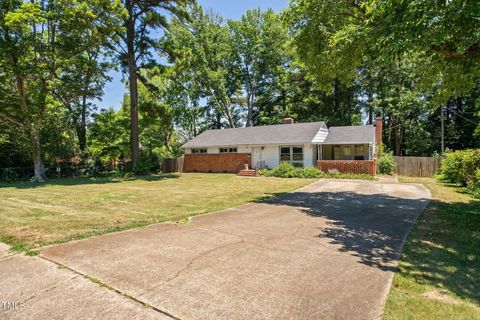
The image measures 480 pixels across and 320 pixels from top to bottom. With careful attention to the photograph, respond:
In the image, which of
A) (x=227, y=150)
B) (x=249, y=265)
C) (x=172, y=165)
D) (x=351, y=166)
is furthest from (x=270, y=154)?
(x=249, y=265)

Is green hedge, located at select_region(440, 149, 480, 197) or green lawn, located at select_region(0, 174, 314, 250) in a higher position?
green hedge, located at select_region(440, 149, 480, 197)

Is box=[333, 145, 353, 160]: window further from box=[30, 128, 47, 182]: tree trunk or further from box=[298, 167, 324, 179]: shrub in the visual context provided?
box=[30, 128, 47, 182]: tree trunk

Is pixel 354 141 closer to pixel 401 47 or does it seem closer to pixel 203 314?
pixel 401 47

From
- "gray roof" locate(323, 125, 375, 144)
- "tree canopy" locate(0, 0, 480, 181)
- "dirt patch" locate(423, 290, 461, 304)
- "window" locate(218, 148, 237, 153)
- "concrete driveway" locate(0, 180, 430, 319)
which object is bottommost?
"dirt patch" locate(423, 290, 461, 304)

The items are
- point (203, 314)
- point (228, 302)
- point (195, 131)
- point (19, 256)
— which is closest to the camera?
point (203, 314)

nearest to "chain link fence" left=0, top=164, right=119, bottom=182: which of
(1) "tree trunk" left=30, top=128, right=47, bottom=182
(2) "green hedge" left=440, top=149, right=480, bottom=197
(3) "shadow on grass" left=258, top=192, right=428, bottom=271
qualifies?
(1) "tree trunk" left=30, top=128, right=47, bottom=182

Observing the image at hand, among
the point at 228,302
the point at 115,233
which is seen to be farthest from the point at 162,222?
the point at 228,302

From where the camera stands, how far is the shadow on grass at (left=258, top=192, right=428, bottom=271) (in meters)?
5.00

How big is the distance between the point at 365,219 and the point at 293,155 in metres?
15.4

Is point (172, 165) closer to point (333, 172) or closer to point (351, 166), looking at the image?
point (333, 172)

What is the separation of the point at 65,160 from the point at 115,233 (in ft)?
72.5

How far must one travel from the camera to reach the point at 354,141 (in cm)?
2145

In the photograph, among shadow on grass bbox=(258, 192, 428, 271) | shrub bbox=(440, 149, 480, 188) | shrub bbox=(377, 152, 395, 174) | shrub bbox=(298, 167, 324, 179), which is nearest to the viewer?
shadow on grass bbox=(258, 192, 428, 271)

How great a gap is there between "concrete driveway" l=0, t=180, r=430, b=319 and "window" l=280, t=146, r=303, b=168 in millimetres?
14978
